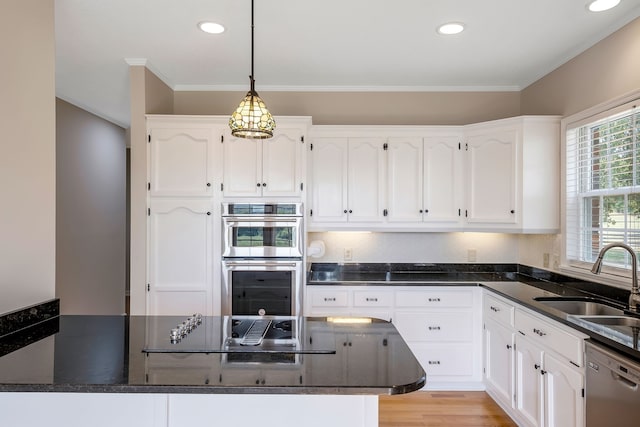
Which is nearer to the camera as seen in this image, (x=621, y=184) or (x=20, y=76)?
(x=20, y=76)

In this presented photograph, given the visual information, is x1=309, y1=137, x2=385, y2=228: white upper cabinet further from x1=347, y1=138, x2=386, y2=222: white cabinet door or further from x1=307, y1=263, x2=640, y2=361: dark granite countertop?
x1=307, y1=263, x2=640, y2=361: dark granite countertop

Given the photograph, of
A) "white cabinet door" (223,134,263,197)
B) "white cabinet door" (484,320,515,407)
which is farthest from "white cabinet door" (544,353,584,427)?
"white cabinet door" (223,134,263,197)

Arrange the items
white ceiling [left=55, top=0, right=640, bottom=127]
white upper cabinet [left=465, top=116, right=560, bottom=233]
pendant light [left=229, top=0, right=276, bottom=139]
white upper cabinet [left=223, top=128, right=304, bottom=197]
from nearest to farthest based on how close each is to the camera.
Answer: pendant light [left=229, top=0, right=276, bottom=139], white ceiling [left=55, top=0, right=640, bottom=127], white upper cabinet [left=465, top=116, right=560, bottom=233], white upper cabinet [left=223, top=128, right=304, bottom=197]

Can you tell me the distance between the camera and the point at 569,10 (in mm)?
2238

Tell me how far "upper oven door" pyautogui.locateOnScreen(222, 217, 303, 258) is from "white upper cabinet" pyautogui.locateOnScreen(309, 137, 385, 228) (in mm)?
367

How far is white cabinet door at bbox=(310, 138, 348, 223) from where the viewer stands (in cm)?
332

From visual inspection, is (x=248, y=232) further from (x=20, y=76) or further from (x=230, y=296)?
(x=20, y=76)

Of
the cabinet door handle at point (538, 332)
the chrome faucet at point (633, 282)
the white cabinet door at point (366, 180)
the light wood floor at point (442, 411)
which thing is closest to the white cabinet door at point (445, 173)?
the white cabinet door at point (366, 180)

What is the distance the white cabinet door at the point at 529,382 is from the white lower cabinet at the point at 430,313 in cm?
58

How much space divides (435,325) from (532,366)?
85cm

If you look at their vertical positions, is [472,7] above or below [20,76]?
above

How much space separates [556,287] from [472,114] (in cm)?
175

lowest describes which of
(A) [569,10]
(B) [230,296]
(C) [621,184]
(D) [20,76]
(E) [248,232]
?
(B) [230,296]

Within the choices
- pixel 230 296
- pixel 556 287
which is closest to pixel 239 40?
pixel 230 296
